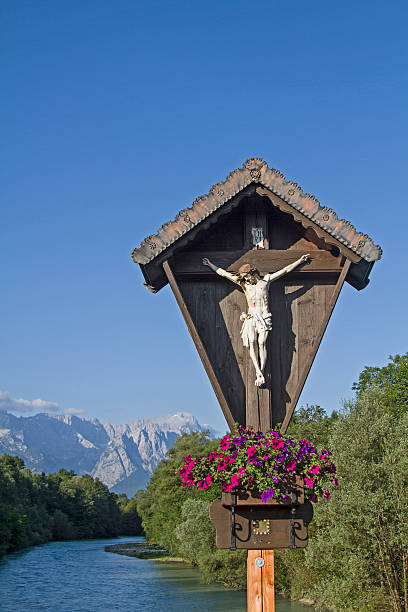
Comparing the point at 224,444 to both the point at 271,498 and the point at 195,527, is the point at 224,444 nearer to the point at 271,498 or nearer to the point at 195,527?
the point at 271,498

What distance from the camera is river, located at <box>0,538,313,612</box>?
30078mm

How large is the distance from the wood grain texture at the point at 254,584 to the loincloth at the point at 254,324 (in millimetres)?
1990

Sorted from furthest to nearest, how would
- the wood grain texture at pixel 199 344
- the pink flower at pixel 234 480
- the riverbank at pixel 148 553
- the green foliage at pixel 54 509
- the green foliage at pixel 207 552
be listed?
1. the green foliage at pixel 54 509
2. the riverbank at pixel 148 553
3. the green foliage at pixel 207 552
4. the wood grain texture at pixel 199 344
5. the pink flower at pixel 234 480

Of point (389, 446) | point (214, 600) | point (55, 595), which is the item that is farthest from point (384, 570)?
point (55, 595)

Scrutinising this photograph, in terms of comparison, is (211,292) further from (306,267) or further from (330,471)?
(330,471)

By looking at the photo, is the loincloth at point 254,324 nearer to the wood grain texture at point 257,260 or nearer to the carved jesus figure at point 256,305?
the carved jesus figure at point 256,305

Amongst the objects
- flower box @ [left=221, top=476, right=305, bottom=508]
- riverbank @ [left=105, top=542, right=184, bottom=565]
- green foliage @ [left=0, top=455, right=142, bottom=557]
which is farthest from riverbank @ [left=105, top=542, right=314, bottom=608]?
flower box @ [left=221, top=476, right=305, bottom=508]

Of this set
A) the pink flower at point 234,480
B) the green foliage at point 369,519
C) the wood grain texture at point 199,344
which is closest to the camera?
the pink flower at point 234,480

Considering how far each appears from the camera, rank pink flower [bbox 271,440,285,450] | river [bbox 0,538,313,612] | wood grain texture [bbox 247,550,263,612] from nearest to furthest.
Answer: pink flower [bbox 271,440,285,450] → wood grain texture [bbox 247,550,263,612] → river [bbox 0,538,313,612]

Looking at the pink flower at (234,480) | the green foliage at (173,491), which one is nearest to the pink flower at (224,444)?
the pink flower at (234,480)

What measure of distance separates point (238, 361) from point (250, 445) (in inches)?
43.0

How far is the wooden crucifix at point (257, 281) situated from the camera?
649 centimetres

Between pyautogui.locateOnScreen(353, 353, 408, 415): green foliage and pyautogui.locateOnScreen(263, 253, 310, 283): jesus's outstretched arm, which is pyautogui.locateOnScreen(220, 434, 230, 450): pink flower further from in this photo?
pyautogui.locateOnScreen(353, 353, 408, 415): green foliage

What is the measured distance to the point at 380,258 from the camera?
6.51 metres
